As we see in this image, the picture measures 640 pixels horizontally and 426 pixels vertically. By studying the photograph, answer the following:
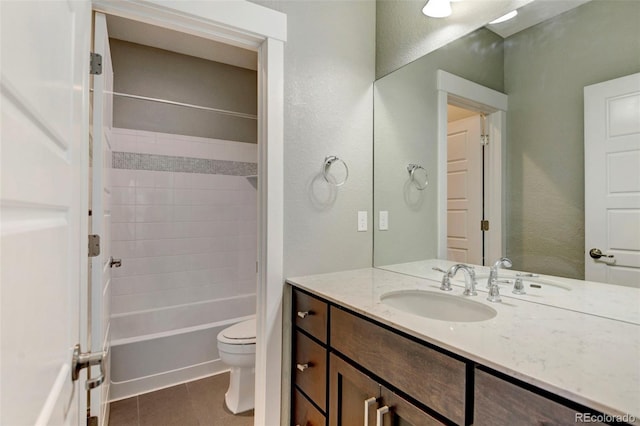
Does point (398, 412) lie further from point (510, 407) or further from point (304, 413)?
point (304, 413)

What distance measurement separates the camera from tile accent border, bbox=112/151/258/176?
8.22ft

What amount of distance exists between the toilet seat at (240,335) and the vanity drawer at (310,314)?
69 centimetres

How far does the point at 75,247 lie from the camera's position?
77 cm

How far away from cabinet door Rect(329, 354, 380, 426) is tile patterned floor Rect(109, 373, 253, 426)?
3.03ft

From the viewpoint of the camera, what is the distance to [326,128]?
1.69 metres

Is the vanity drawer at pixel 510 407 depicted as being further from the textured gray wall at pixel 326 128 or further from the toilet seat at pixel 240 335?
the toilet seat at pixel 240 335

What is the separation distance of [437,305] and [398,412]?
1.72ft

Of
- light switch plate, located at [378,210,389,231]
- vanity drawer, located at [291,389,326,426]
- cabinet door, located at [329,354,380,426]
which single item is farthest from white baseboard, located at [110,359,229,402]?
light switch plate, located at [378,210,389,231]

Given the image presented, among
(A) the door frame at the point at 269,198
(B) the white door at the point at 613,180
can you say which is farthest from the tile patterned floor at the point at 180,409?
(B) the white door at the point at 613,180

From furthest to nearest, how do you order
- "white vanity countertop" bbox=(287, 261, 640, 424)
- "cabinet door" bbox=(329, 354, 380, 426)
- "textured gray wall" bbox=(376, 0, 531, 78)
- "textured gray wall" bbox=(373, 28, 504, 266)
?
"textured gray wall" bbox=(373, 28, 504, 266)
"textured gray wall" bbox=(376, 0, 531, 78)
"cabinet door" bbox=(329, 354, 380, 426)
"white vanity countertop" bbox=(287, 261, 640, 424)

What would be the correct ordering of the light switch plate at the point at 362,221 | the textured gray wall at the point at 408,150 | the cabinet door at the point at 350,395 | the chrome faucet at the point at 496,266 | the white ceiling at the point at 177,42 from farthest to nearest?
the white ceiling at the point at 177,42, the light switch plate at the point at 362,221, the textured gray wall at the point at 408,150, the chrome faucet at the point at 496,266, the cabinet door at the point at 350,395

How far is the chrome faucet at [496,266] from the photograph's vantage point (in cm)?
125

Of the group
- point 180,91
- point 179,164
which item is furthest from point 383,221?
point 180,91

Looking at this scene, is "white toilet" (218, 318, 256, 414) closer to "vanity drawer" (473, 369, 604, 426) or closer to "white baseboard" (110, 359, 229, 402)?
"white baseboard" (110, 359, 229, 402)
